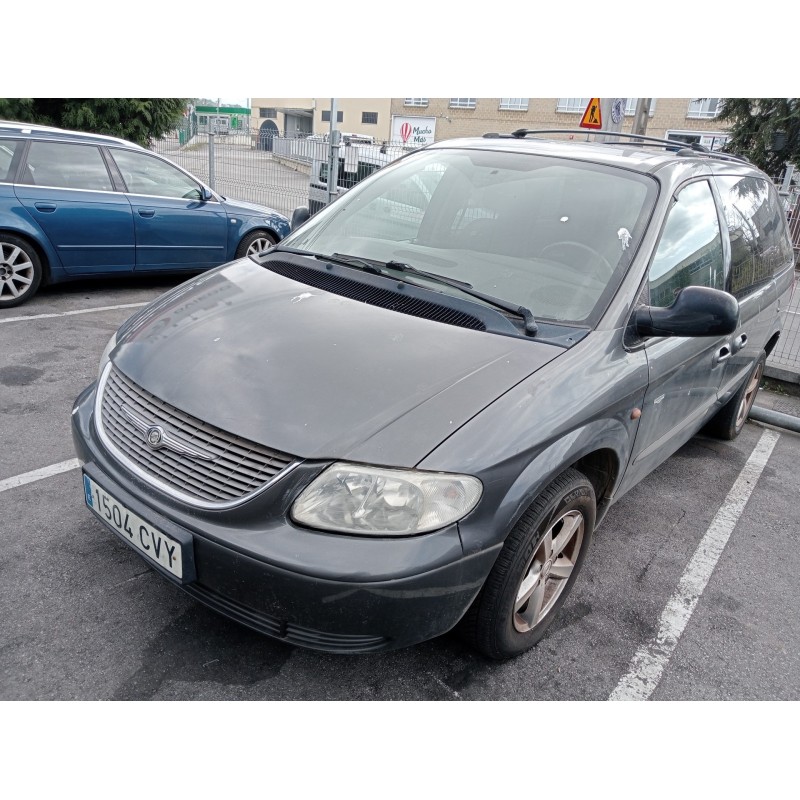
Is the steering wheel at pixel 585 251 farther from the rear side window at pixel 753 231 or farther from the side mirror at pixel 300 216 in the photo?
the side mirror at pixel 300 216

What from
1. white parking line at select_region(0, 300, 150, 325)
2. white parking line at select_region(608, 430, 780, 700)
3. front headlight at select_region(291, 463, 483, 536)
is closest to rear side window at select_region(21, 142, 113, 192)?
white parking line at select_region(0, 300, 150, 325)

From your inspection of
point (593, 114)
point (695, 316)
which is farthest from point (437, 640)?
point (593, 114)

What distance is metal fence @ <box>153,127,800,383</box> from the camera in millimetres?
9137

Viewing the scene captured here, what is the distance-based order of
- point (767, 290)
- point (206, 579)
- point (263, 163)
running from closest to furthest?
point (206, 579), point (767, 290), point (263, 163)

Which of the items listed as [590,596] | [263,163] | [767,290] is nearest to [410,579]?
[590,596]

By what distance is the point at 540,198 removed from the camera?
9.55 ft

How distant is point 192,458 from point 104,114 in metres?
12.1

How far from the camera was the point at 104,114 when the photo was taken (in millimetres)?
11961

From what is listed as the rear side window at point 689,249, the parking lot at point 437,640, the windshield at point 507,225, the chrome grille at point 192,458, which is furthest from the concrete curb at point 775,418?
the chrome grille at point 192,458

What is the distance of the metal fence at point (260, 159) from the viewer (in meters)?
9.14

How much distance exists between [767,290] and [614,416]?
2251 mm

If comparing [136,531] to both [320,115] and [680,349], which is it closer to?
[680,349]

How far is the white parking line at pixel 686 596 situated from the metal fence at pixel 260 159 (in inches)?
168
